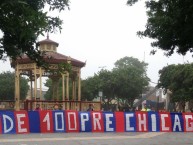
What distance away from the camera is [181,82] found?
62469mm

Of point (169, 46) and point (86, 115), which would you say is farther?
point (86, 115)

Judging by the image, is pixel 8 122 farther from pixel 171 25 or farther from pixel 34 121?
pixel 171 25

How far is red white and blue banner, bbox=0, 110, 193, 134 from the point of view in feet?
68.1

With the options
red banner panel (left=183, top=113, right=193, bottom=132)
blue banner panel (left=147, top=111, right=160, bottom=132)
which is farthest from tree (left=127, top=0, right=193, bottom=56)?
red banner panel (left=183, top=113, right=193, bottom=132)

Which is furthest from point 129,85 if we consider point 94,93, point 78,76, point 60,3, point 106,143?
point 60,3

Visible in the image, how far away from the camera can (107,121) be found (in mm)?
22453

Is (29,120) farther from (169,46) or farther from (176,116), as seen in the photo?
(169,46)

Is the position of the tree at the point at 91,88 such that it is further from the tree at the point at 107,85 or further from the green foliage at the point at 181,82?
the green foliage at the point at 181,82

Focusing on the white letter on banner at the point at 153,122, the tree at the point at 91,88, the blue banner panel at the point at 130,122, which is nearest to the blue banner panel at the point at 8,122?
the blue banner panel at the point at 130,122

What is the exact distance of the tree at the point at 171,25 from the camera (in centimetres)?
1130

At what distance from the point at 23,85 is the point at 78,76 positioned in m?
58.6

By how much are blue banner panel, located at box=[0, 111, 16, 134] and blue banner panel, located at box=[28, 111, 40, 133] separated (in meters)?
0.88

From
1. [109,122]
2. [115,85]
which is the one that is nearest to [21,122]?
[109,122]

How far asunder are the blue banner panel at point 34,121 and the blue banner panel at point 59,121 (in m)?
0.90
